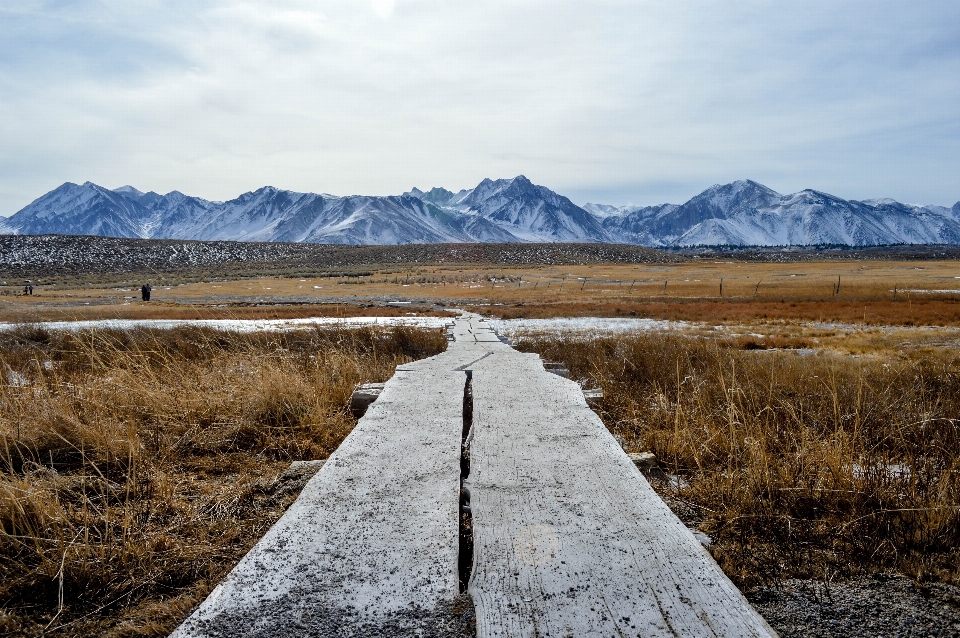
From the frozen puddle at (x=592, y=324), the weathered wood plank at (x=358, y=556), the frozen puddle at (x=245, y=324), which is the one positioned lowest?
the frozen puddle at (x=592, y=324)

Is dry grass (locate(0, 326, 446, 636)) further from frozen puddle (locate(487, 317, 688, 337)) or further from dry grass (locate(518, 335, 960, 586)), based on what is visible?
frozen puddle (locate(487, 317, 688, 337))

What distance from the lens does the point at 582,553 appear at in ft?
7.62

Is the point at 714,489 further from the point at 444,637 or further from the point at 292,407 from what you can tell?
the point at 292,407

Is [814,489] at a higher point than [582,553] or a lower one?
lower

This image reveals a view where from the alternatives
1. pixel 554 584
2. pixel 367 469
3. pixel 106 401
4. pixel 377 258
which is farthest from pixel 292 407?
pixel 377 258

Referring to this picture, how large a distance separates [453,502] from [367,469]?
2.25 ft

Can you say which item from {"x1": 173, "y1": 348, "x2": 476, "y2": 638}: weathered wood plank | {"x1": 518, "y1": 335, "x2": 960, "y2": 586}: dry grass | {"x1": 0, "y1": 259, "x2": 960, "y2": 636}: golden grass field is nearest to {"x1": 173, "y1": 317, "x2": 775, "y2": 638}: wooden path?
{"x1": 173, "y1": 348, "x2": 476, "y2": 638}: weathered wood plank

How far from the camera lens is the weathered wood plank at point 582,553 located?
193cm

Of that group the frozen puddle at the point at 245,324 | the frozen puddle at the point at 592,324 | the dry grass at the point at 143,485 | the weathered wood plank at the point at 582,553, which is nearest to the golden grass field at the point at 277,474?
the dry grass at the point at 143,485

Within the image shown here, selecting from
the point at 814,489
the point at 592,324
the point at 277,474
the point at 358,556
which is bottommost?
the point at 592,324

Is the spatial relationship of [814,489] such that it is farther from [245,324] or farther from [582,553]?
[245,324]

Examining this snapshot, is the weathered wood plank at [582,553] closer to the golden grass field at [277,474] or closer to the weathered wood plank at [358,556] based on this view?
the weathered wood plank at [358,556]

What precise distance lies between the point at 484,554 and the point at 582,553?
40cm

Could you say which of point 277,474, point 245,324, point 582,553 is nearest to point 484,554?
point 582,553
